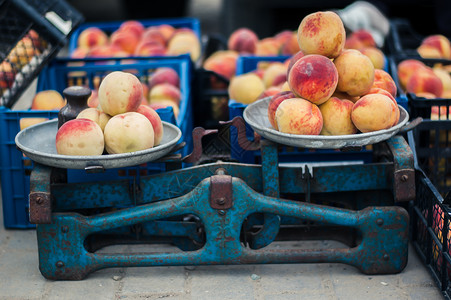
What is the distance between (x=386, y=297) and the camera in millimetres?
2404

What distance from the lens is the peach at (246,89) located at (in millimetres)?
3375

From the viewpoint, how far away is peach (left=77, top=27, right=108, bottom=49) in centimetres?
436

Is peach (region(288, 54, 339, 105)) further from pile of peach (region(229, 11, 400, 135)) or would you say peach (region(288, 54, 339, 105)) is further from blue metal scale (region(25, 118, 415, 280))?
blue metal scale (region(25, 118, 415, 280))

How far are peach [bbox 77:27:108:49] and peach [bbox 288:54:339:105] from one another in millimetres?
2305

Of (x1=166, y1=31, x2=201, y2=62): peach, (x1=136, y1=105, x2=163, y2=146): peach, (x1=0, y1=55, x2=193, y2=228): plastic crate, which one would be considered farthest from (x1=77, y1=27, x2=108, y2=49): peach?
(x1=136, y1=105, x2=163, y2=146): peach

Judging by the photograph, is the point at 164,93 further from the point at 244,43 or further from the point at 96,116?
the point at 244,43

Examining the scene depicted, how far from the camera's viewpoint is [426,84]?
3338 millimetres

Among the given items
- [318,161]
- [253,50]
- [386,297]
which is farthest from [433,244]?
[253,50]

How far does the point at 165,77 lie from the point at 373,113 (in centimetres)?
155

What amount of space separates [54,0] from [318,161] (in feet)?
5.73

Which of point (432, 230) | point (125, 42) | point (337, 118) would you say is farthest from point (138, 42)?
point (432, 230)

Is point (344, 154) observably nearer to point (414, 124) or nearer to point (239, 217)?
point (414, 124)

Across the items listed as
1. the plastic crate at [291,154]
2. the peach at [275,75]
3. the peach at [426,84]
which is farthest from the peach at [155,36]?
the peach at [426,84]

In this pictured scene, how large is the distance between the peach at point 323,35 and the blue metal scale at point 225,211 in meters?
0.42
